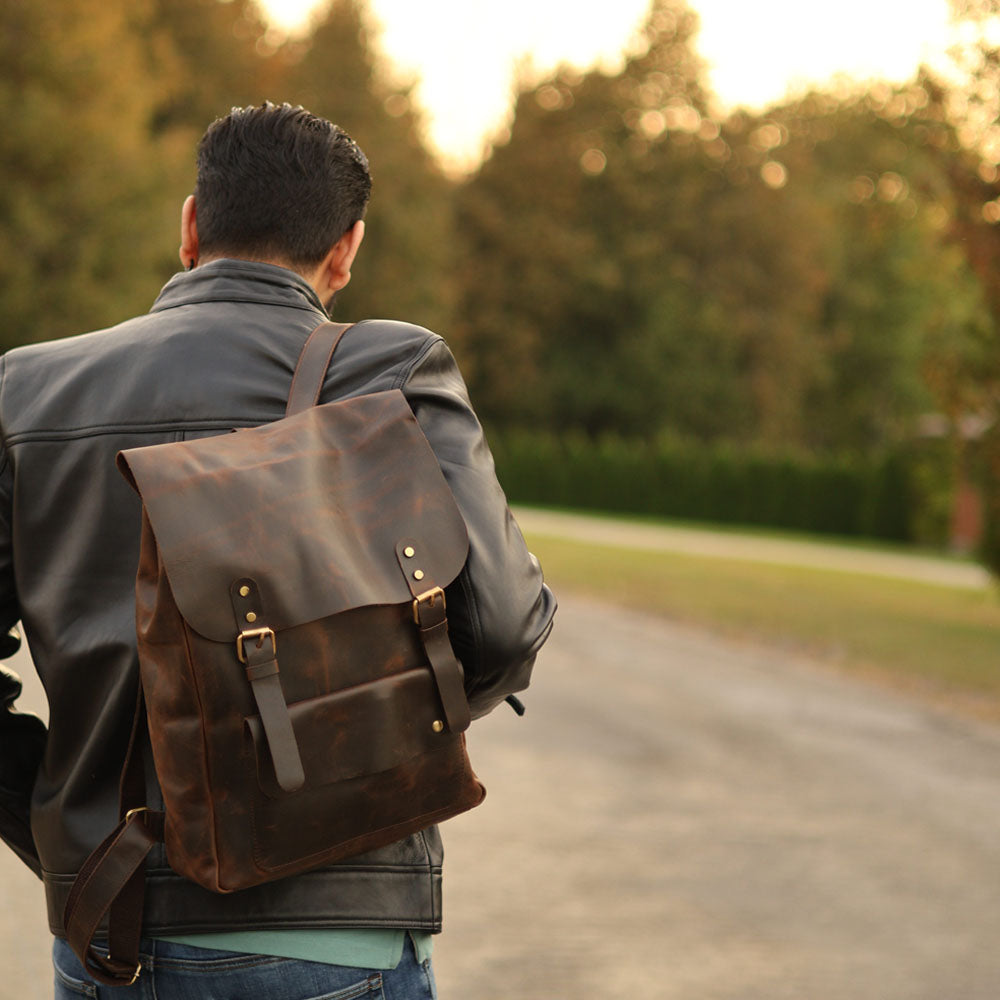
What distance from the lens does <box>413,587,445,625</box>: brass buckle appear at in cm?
159

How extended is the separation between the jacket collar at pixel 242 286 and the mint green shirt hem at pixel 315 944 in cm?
79

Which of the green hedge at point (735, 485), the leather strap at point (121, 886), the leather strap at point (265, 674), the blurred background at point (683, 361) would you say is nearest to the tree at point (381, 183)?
the blurred background at point (683, 361)

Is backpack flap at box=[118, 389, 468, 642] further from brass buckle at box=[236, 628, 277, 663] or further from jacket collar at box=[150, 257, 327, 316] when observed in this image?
jacket collar at box=[150, 257, 327, 316]

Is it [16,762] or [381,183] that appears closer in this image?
[16,762]

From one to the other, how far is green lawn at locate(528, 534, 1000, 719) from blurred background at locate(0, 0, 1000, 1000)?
0.09 m

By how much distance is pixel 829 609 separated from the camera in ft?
50.3

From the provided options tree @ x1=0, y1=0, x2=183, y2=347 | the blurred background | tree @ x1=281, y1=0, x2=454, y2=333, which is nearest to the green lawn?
the blurred background

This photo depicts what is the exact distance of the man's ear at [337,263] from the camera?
1878 mm

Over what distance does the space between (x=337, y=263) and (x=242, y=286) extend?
0.15 m

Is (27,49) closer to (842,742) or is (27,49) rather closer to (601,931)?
(842,742)

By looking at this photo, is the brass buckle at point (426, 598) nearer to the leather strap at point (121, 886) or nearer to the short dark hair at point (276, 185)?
the leather strap at point (121, 886)

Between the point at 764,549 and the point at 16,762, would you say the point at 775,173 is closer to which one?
the point at 764,549

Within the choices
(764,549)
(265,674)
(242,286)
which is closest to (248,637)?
(265,674)

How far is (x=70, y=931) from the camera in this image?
1.68 metres
